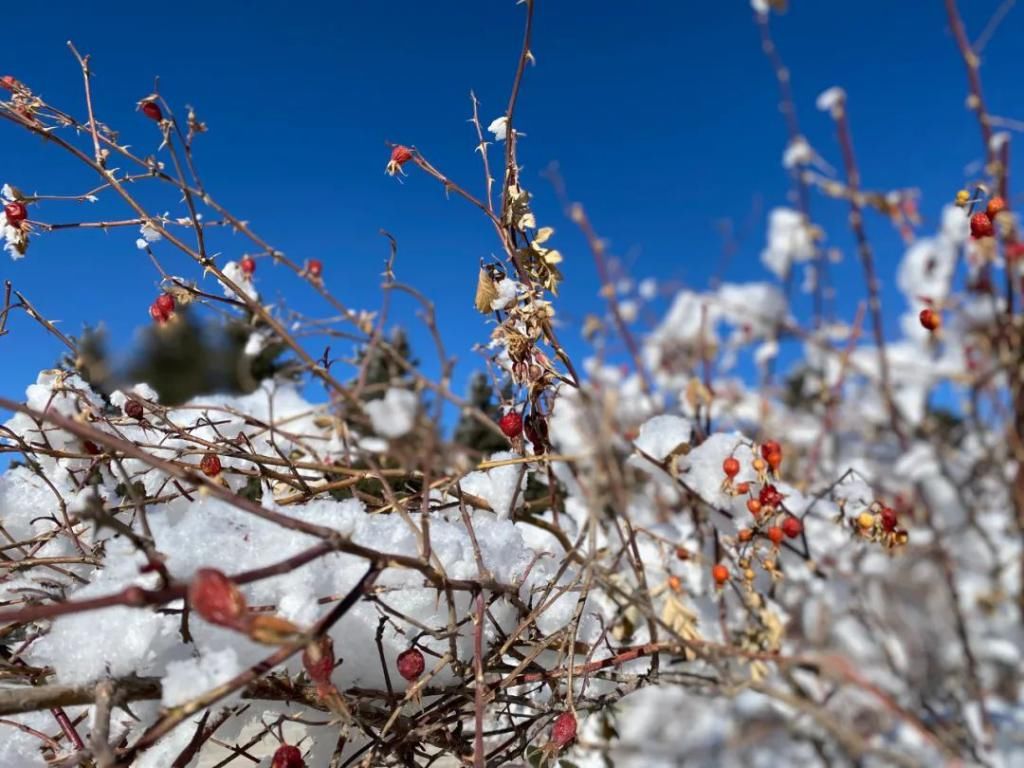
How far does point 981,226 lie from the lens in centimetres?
80

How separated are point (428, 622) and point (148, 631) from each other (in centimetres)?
22

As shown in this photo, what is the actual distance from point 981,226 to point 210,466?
0.86 metres

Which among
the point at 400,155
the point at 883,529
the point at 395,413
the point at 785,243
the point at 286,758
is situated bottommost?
the point at 286,758

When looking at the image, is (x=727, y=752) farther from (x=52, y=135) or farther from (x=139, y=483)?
(x=52, y=135)

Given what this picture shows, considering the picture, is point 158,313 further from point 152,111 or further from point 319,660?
point 319,660

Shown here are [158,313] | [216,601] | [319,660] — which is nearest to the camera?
[216,601]

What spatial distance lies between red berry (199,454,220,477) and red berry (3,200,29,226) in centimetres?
33

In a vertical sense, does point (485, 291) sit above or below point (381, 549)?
above

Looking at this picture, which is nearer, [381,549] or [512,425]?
[381,549]

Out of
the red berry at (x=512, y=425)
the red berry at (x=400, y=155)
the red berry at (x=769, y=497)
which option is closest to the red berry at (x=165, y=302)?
the red berry at (x=400, y=155)

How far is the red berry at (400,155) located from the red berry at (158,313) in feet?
1.00

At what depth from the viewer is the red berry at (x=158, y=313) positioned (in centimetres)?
81

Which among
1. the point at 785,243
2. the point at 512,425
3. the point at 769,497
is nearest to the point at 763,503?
the point at 769,497

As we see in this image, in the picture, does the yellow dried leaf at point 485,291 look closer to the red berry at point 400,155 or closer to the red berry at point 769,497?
the red berry at point 400,155
